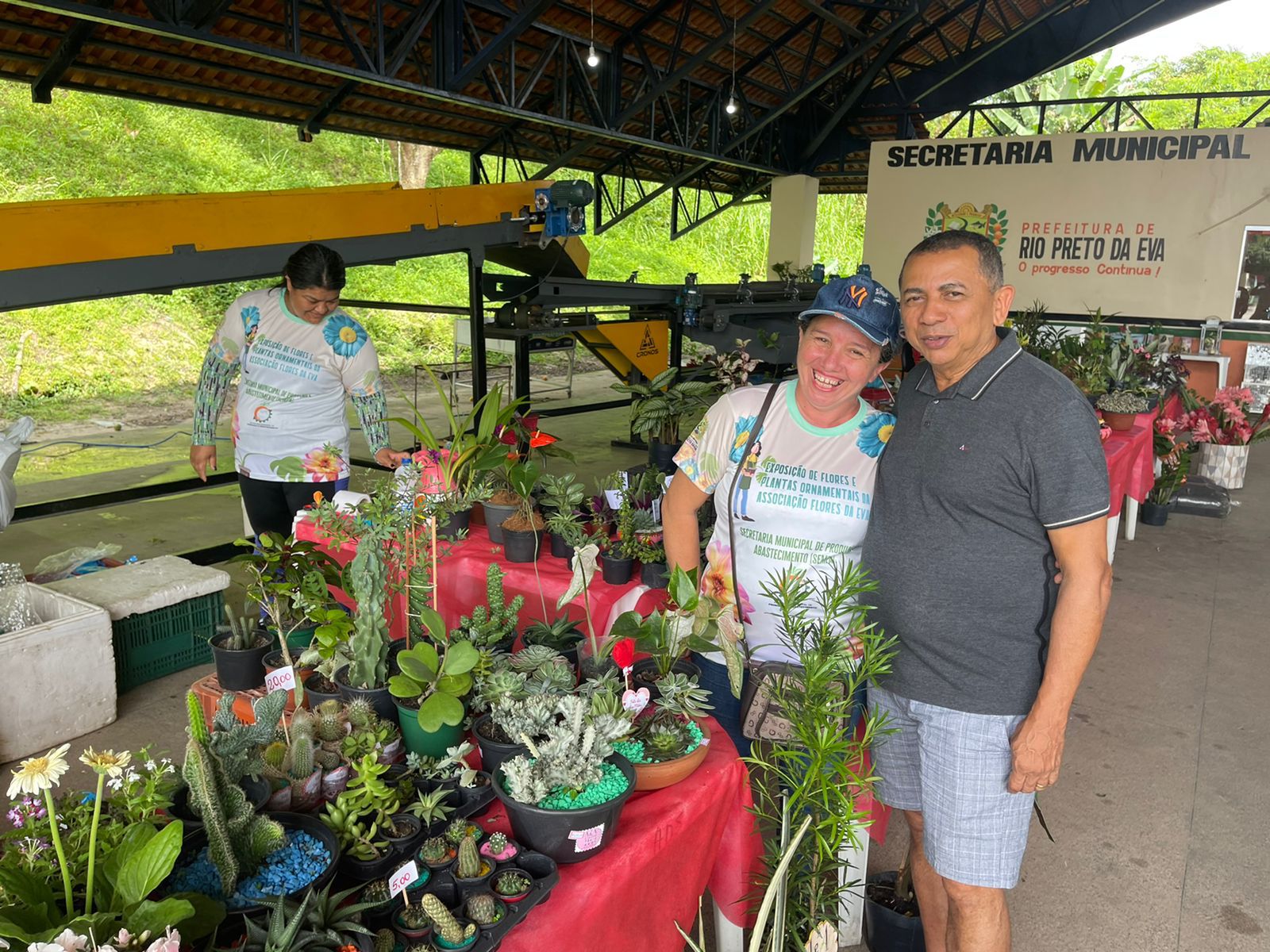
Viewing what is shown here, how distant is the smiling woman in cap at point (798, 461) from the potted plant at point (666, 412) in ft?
5.74

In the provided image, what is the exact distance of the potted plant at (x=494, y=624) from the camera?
1.88 metres

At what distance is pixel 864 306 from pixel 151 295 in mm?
11048

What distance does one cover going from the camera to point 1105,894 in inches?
91.6

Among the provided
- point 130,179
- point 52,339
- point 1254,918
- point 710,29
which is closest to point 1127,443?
point 1254,918

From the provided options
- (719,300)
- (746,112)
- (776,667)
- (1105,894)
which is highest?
→ (746,112)

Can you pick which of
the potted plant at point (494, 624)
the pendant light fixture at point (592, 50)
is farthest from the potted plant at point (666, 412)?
the pendant light fixture at point (592, 50)

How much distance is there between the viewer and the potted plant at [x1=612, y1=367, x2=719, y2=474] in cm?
364

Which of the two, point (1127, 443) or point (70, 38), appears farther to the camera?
point (70, 38)

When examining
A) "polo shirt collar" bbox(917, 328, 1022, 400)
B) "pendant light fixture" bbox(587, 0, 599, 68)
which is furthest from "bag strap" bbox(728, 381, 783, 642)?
"pendant light fixture" bbox(587, 0, 599, 68)

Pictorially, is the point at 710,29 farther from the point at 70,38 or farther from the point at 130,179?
the point at 130,179

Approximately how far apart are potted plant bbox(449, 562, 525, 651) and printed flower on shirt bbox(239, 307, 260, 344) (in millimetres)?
1355

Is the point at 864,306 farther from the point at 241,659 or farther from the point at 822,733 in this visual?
the point at 241,659

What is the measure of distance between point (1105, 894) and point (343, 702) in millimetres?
2019

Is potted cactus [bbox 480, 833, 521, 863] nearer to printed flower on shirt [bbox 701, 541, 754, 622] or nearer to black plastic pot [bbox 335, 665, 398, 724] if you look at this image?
black plastic pot [bbox 335, 665, 398, 724]
